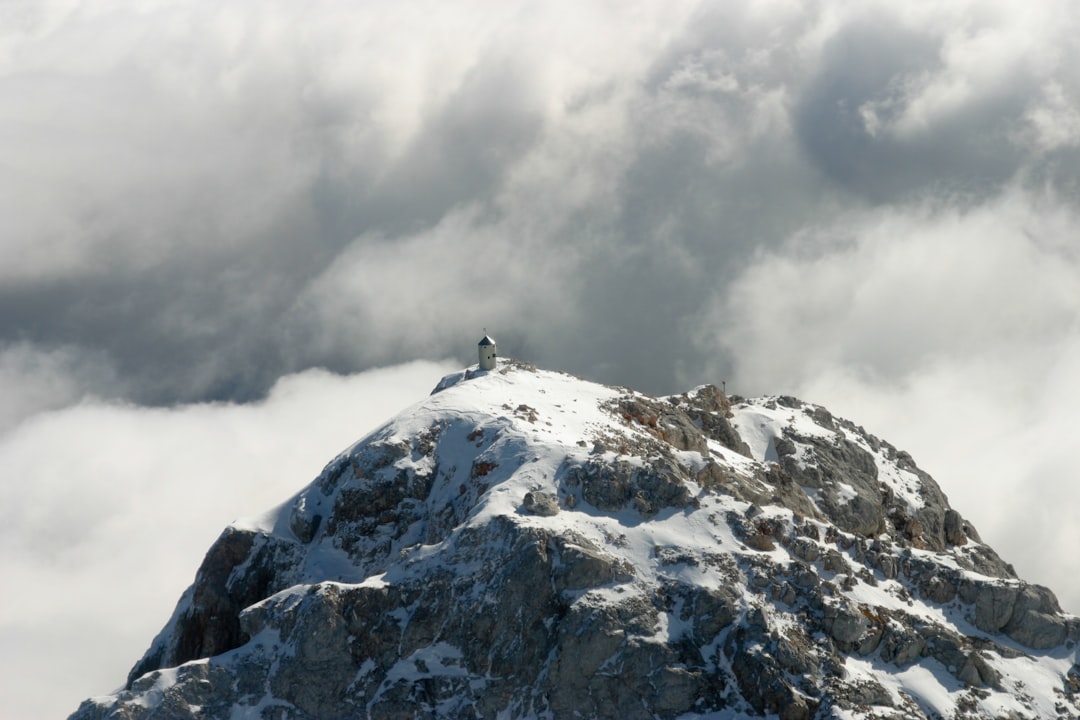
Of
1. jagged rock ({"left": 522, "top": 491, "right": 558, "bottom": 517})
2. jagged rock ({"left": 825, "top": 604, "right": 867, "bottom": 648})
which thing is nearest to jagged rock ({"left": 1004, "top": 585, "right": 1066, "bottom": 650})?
jagged rock ({"left": 825, "top": 604, "right": 867, "bottom": 648})

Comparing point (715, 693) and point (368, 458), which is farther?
point (368, 458)

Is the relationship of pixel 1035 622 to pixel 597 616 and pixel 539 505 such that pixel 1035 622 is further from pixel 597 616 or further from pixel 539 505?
pixel 539 505

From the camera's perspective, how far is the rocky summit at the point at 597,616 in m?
152

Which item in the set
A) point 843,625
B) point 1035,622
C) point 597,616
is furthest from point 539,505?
point 1035,622

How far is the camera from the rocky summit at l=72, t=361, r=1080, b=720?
500 feet

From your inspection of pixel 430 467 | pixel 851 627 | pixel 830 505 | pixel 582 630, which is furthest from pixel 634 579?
pixel 830 505

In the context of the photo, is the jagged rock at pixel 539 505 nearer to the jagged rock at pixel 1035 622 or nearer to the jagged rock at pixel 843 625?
the jagged rock at pixel 843 625

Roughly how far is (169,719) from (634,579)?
54101 millimetres

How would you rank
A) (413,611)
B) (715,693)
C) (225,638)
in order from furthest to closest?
(225,638), (413,611), (715,693)

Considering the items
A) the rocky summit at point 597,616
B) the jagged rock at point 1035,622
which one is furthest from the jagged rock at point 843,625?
the jagged rock at point 1035,622

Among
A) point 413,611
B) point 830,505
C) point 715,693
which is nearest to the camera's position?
point 715,693

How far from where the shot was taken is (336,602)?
161750mm

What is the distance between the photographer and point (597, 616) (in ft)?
506

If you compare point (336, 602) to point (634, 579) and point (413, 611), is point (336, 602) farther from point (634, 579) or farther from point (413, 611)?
point (634, 579)
